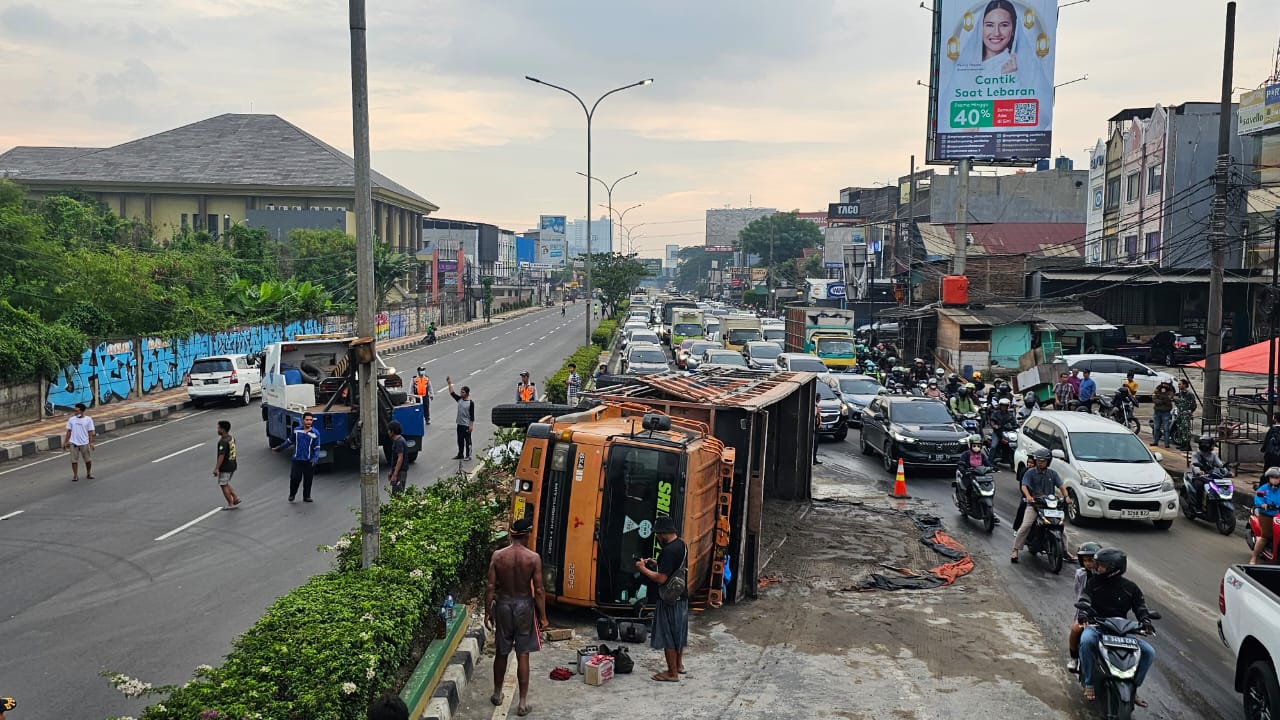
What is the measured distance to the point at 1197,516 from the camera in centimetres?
1589

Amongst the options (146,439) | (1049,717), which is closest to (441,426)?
(146,439)

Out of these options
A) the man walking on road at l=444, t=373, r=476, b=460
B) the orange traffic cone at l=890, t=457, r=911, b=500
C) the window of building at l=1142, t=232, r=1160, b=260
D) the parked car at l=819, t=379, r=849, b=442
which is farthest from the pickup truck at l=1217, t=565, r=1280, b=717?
the window of building at l=1142, t=232, r=1160, b=260

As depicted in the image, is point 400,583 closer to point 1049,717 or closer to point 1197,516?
point 1049,717

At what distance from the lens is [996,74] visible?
42.8 m

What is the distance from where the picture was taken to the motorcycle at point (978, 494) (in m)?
15.1

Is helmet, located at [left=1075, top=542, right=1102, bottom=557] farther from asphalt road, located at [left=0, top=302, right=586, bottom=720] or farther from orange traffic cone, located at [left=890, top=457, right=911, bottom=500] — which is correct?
orange traffic cone, located at [left=890, top=457, right=911, bottom=500]

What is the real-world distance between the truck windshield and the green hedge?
144cm

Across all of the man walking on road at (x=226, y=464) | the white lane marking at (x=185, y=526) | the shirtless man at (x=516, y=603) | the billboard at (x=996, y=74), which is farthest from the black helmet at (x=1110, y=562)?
the billboard at (x=996, y=74)

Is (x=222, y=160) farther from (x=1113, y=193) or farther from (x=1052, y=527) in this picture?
(x=1052, y=527)

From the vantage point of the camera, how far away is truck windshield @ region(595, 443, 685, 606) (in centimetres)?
971

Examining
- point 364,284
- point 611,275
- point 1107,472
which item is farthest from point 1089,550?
point 611,275

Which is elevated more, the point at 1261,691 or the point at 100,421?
the point at 1261,691

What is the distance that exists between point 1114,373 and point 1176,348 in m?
11.0

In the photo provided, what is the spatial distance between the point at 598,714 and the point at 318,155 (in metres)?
90.2
